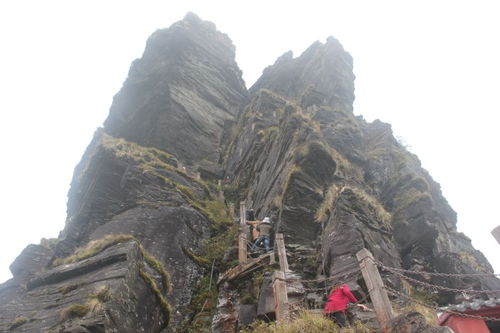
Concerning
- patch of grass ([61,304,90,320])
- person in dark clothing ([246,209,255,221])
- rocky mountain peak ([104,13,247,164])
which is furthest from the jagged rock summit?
person in dark clothing ([246,209,255,221])

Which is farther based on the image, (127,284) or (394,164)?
(394,164)

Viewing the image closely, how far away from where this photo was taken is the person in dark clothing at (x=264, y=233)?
51.5ft

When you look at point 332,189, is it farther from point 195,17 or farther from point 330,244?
point 195,17

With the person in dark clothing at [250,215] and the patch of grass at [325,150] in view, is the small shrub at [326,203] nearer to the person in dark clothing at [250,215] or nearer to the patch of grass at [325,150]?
the patch of grass at [325,150]

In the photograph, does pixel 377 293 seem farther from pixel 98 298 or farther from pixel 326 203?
pixel 326 203

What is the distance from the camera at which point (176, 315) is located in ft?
45.8

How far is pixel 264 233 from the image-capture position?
1662cm

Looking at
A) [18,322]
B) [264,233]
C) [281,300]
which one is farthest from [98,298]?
[264,233]

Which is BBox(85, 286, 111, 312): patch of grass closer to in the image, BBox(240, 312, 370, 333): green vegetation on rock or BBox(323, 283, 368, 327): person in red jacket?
BBox(240, 312, 370, 333): green vegetation on rock

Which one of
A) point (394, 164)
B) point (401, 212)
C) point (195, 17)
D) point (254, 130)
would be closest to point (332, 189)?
point (401, 212)

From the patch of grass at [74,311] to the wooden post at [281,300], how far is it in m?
4.91

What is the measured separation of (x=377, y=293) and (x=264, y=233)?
30.1ft

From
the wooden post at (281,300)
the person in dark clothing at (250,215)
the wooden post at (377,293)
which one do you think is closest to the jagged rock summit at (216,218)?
the person in dark clothing at (250,215)

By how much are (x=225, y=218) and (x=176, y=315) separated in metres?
7.37
